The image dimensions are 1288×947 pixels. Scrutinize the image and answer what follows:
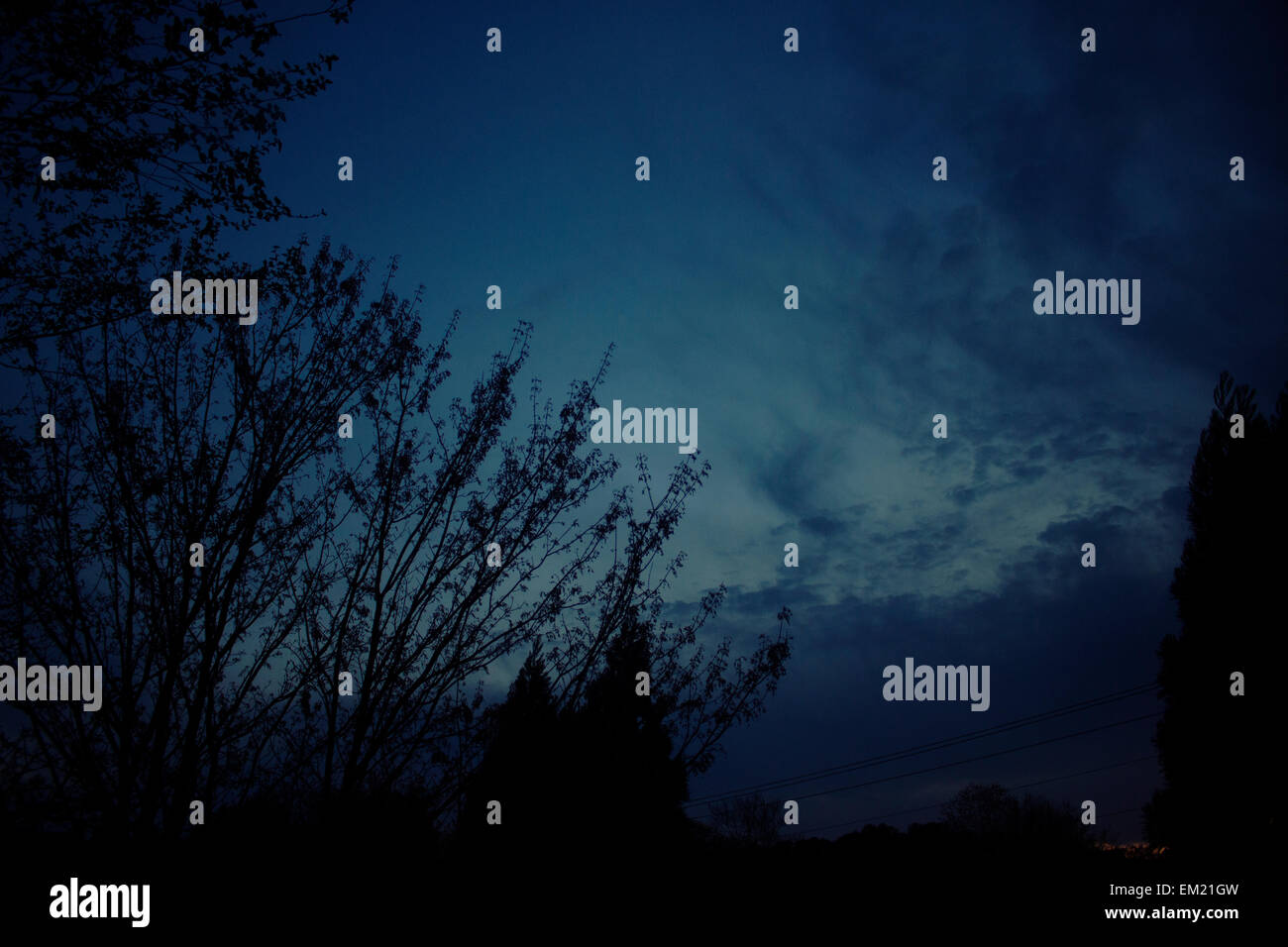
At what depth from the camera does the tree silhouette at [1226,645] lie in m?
15.3

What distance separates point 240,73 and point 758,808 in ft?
185

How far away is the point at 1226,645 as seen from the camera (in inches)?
645

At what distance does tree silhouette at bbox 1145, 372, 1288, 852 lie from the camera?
15.3 metres

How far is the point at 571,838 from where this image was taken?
24.6 feet
